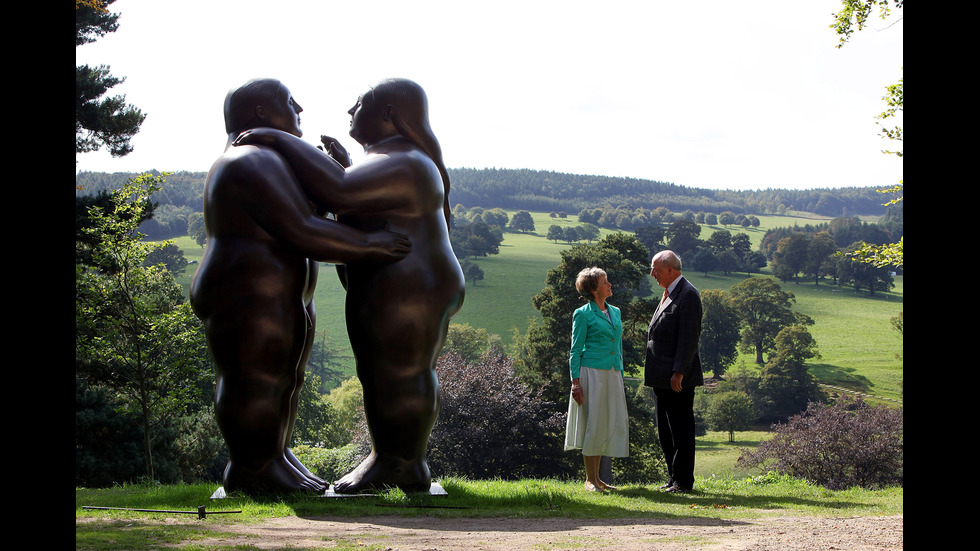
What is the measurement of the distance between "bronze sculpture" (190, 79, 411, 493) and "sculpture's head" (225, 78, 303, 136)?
443 mm

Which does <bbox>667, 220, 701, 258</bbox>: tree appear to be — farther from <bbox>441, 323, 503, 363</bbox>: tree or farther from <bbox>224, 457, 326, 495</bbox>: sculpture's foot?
<bbox>224, 457, 326, 495</bbox>: sculpture's foot

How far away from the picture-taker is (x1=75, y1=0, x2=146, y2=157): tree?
17406 mm

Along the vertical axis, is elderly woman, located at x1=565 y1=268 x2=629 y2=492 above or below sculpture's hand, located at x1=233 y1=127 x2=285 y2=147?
below

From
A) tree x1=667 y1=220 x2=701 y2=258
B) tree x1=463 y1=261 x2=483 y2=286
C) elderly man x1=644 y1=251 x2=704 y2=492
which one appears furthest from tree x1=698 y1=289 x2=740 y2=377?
elderly man x1=644 y1=251 x2=704 y2=492

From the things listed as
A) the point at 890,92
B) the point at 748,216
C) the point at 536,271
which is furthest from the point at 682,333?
the point at 748,216

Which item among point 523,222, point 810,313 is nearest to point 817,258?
point 810,313

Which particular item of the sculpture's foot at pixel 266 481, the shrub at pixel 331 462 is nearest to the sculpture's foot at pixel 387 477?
the sculpture's foot at pixel 266 481

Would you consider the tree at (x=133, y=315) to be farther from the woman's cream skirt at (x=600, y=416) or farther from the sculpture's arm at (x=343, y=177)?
the sculpture's arm at (x=343, y=177)

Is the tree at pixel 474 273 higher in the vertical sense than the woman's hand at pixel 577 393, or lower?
higher

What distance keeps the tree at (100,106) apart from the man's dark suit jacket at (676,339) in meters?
15.1

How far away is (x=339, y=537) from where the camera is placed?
392 cm

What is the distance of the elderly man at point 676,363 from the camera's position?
22.2ft
